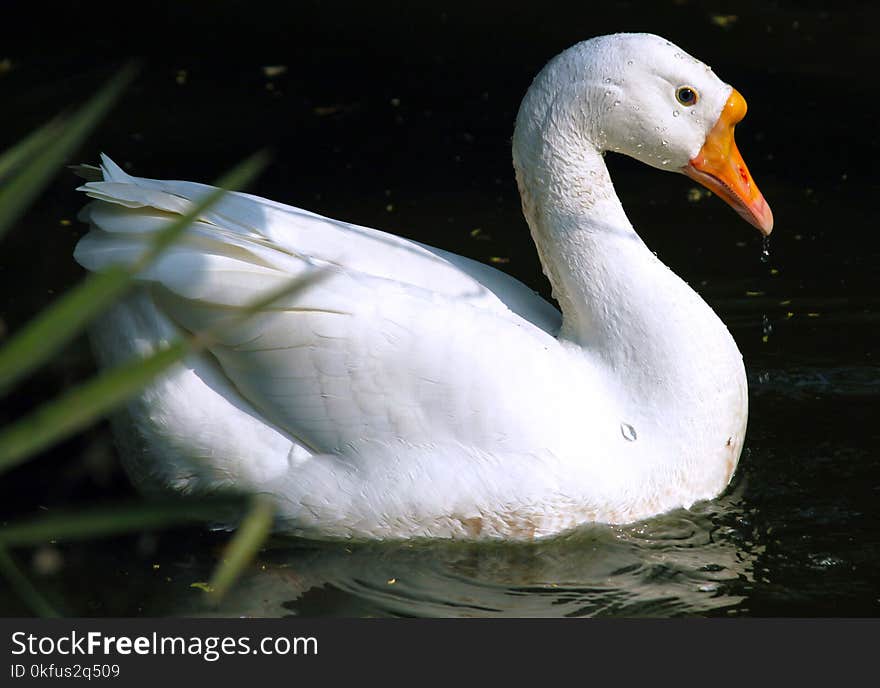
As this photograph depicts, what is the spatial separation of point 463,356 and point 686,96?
3.86ft

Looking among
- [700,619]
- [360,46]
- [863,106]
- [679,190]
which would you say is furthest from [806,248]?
[360,46]

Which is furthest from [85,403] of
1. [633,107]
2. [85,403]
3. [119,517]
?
[633,107]

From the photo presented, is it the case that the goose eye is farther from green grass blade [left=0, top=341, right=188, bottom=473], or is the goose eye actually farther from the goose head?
green grass blade [left=0, top=341, right=188, bottom=473]

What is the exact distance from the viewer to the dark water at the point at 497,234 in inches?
171

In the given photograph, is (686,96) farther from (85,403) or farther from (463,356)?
(85,403)

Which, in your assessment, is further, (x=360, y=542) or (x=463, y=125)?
(x=463, y=125)

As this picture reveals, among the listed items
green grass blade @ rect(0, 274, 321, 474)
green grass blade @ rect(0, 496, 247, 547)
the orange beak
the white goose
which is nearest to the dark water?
the white goose

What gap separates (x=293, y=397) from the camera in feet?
14.4

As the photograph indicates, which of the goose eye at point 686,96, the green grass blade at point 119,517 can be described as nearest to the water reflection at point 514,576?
the goose eye at point 686,96

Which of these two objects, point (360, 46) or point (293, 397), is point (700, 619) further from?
point (360, 46)

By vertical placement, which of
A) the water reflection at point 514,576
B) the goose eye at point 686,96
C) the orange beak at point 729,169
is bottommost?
the water reflection at point 514,576

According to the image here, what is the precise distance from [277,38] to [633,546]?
6.24m

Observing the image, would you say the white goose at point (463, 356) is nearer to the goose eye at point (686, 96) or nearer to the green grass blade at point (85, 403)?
the goose eye at point (686, 96)

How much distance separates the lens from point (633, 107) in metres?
4.62
